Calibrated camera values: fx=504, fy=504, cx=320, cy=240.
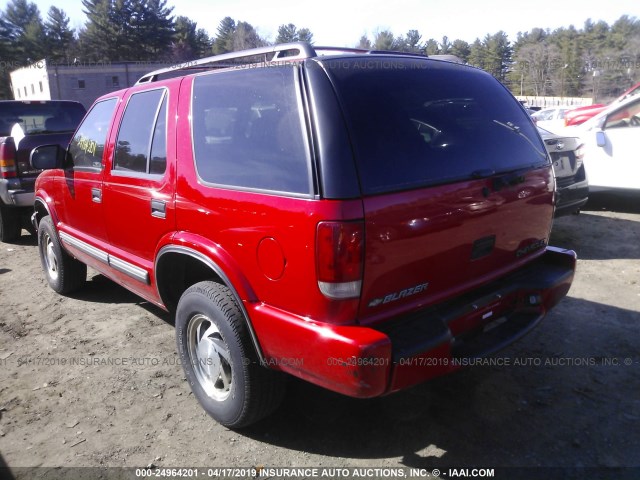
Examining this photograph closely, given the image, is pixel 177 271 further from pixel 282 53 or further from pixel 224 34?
pixel 224 34

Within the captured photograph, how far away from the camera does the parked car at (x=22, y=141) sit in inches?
259

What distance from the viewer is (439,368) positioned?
2.33m

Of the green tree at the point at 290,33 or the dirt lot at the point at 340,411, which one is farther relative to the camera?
the green tree at the point at 290,33

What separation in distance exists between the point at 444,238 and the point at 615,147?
6032 mm

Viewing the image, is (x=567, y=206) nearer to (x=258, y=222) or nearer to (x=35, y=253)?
(x=258, y=222)

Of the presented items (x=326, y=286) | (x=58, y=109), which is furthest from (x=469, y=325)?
(x=58, y=109)


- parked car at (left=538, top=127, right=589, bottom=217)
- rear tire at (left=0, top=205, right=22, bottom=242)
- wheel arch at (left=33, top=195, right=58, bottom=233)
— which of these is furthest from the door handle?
rear tire at (left=0, top=205, right=22, bottom=242)

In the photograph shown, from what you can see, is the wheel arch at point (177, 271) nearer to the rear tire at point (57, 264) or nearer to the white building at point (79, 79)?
the rear tire at point (57, 264)

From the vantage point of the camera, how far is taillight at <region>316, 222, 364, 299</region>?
2.06 m

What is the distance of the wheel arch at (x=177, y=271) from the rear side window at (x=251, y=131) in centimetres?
43

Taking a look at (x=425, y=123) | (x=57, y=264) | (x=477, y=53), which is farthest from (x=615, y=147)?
(x=477, y=53)

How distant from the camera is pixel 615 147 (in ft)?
23.3

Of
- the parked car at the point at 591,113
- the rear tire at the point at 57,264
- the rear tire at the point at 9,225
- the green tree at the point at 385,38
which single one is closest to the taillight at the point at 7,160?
the rear tire at the point at 9,225

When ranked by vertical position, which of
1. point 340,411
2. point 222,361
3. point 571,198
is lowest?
point 340,411
